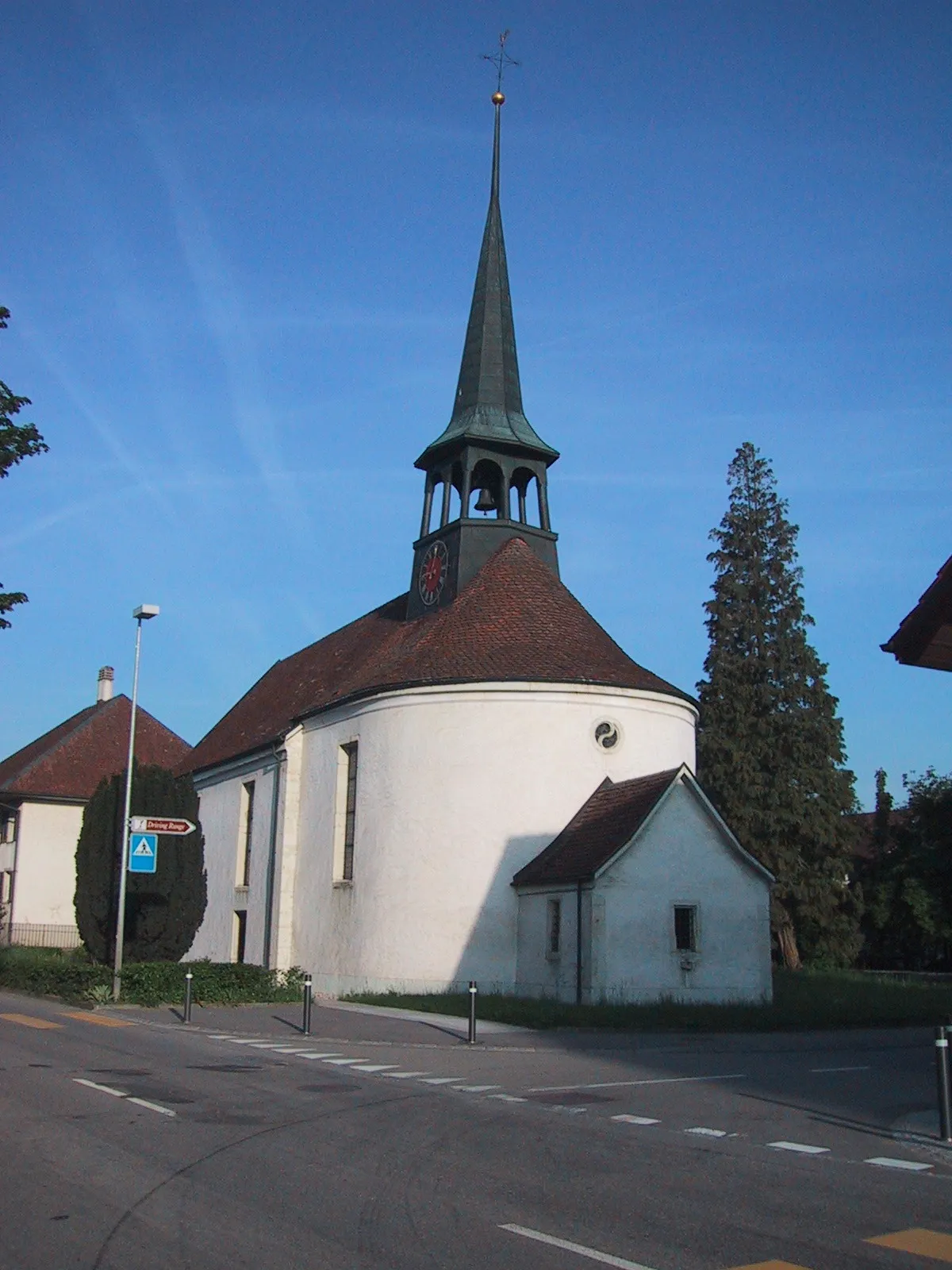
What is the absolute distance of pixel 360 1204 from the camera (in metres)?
7.17

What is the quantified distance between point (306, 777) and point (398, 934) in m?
6.80

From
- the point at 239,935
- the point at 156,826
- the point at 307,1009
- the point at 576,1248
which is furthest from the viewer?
the point at 239,935

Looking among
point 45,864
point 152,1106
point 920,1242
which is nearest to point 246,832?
point 45,864

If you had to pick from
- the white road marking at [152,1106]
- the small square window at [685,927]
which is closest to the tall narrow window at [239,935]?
the small square window at [685,927]

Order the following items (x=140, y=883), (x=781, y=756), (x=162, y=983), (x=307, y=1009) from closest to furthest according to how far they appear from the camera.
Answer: (x=307, y=1009), (x=162, y=983), (x=140, y=883), (x=781, y=756)

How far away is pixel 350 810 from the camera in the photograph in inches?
1240

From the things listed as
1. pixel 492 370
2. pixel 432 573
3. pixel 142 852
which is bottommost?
pixel 142 852

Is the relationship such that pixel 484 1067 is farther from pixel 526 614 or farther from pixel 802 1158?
pixel 526 614

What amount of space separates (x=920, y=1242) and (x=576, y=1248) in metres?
1.92

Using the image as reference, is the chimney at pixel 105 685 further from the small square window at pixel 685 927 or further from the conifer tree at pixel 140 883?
the small square window at pixel 685 927

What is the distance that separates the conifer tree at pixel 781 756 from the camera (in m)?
43.4

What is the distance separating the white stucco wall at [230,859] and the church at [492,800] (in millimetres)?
155

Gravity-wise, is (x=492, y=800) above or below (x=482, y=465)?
below

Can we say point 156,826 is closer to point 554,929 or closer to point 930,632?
point 554,929
